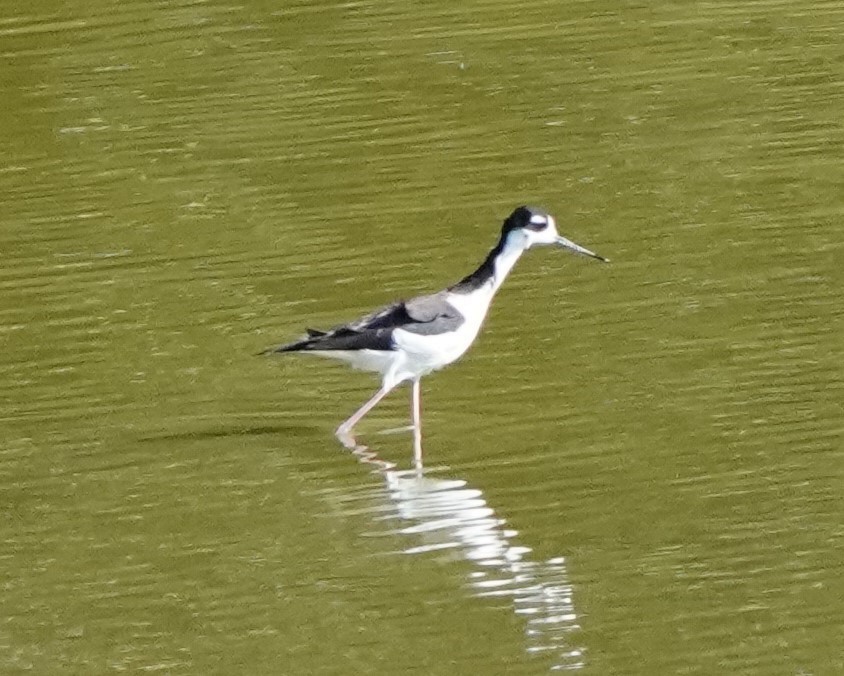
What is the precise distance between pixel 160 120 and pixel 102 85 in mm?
880

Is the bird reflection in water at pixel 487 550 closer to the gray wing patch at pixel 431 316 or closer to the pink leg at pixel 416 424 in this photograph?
the pink leg at pixel 416 424

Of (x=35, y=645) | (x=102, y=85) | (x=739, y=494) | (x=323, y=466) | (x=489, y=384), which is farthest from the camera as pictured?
(x=102, y=85)

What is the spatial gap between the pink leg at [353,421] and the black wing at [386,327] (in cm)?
29

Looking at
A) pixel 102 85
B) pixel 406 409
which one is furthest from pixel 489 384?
pixel 102 85

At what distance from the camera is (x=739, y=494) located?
9836 millimetres

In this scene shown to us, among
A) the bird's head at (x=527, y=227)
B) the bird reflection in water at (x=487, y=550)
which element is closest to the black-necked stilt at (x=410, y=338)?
the bird's head at (x=527, y=227)

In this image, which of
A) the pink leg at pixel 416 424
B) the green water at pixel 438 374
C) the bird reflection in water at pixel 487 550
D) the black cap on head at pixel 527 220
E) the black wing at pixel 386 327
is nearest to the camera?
the bird reflection in water at pixel 487 550

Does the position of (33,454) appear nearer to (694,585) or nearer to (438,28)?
(694,585)

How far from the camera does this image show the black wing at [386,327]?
35.8 ft

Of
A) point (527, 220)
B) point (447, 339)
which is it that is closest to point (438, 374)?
point (447, 339)

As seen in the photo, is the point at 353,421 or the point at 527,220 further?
the point at 527,220

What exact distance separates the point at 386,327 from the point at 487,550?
183 cm

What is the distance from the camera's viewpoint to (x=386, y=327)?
11031mm

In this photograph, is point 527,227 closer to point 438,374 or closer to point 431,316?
point 431,316
